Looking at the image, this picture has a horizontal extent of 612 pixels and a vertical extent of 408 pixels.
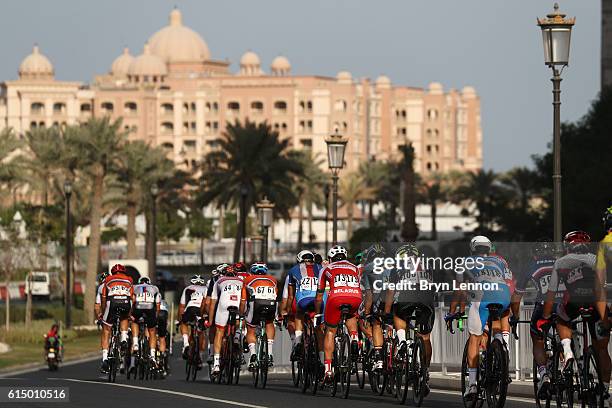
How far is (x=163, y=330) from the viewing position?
25984 mm

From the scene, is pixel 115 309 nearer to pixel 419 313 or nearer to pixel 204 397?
pixel 204 397

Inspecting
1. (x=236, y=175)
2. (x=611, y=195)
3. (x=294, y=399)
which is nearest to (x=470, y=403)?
(x=294, y=399)

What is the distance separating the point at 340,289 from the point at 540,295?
3.13m

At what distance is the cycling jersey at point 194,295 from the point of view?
2631 cm

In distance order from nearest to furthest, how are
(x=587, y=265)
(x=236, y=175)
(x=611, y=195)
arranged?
(x=587, y=265) < (x=611, y=195) < (x=236, y=175)

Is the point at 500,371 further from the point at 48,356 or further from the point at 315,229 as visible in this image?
the point at 315,229

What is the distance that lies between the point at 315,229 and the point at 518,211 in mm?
99375

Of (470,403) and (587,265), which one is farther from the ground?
(587,265)

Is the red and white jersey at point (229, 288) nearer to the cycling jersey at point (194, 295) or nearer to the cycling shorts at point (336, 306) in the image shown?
the cycling jersey at point (194, 295)

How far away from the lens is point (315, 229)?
18038 cm

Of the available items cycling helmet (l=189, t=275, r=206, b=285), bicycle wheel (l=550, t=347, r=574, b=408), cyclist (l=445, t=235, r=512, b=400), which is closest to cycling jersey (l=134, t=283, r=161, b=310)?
cycling helmet (l=189, t=275, r=206, b=285)

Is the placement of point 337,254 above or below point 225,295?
above

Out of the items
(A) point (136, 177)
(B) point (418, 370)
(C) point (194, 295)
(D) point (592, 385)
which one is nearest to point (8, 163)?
(A) point (136, 177)

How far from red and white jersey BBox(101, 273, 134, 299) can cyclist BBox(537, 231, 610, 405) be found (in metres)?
8.92
